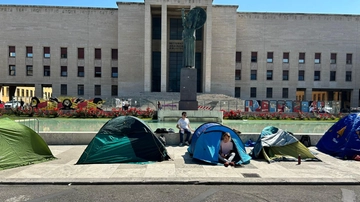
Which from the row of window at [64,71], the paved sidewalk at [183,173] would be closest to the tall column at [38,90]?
the row of window at [64,71]

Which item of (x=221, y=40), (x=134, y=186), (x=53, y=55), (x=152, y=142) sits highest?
(x=221, y=40)

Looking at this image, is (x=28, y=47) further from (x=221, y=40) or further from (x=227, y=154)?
(x=227, y=154)

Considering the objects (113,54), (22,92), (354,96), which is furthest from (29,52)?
(354,96)

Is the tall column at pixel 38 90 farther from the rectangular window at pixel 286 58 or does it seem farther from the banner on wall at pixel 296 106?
the rectangular window at pixel 286 58

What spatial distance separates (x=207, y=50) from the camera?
41.9 meters

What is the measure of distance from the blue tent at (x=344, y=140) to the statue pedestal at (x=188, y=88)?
10.9m

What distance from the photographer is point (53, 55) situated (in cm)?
4525

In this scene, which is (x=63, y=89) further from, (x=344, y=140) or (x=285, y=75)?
(x=344, y=140)

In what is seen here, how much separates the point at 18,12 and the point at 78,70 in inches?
605

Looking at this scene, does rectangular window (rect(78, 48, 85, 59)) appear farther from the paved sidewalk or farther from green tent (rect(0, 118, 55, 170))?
the paved sidewalk

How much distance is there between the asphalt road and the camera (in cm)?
543

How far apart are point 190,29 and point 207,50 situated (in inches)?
856

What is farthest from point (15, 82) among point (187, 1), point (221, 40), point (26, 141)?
point (26, 141)

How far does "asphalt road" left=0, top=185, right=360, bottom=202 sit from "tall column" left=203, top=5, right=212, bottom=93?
120 ft
